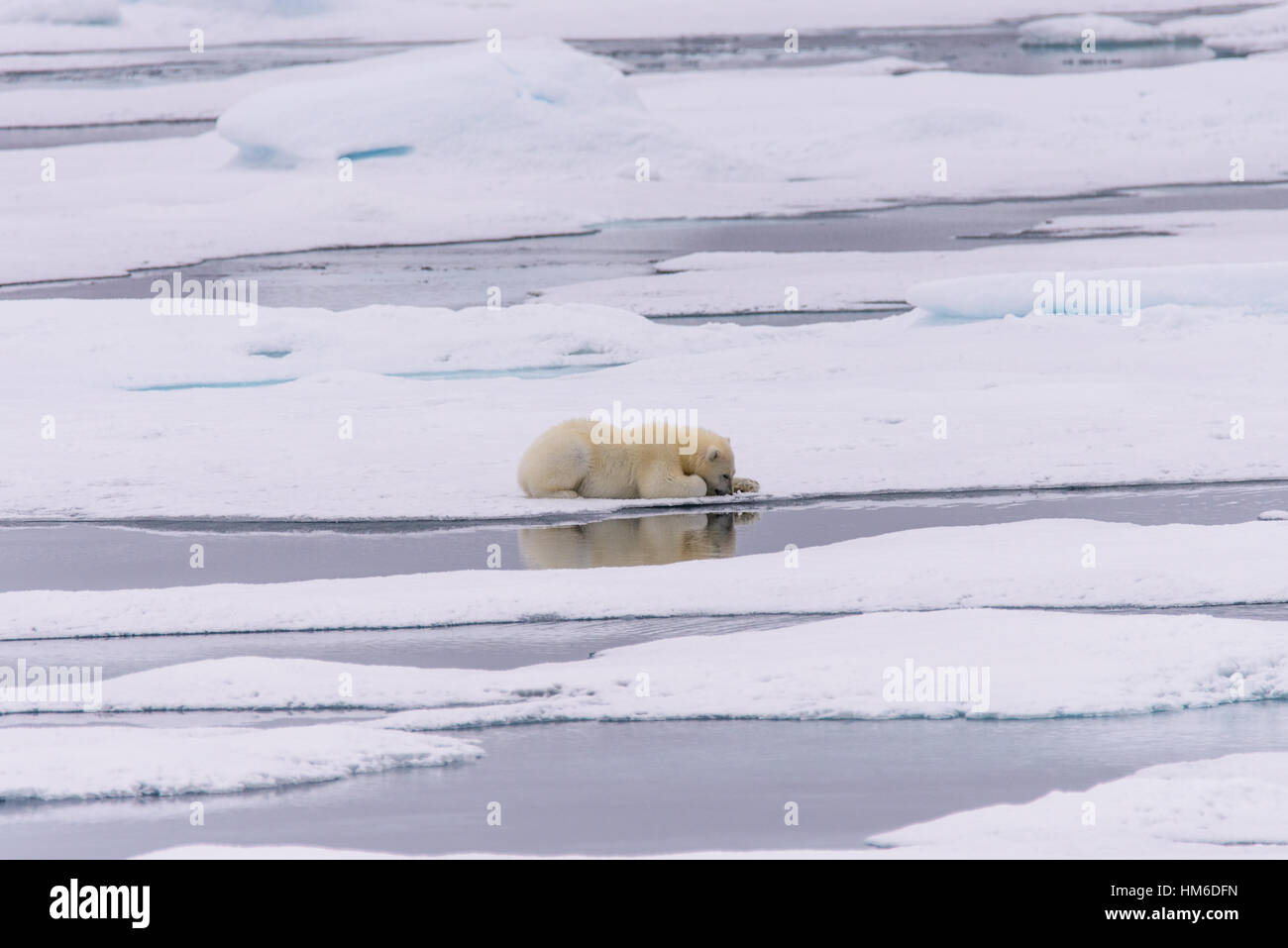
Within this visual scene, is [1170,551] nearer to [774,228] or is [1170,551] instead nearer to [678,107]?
[774,228]

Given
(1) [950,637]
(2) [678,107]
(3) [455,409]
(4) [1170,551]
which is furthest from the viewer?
(2) [678,107]

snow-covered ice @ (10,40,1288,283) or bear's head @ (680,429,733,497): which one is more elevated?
snow-covered ice @ (10,40,1288,283)

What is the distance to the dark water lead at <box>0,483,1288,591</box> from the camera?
6.96 m

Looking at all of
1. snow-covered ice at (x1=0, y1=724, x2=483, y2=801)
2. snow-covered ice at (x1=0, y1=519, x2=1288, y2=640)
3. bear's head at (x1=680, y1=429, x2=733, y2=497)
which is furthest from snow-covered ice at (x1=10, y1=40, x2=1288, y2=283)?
snow-covered ice at (x1=0, y1=724, x2=483, y2=801)

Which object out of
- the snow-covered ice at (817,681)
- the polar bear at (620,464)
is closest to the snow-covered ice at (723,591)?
the snow-covered ice at (817,681)

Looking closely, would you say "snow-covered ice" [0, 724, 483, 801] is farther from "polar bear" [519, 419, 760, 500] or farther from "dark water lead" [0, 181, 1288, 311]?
"dark water lead" [0, 181, 1288, 311]

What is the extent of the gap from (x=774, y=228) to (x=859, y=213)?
4.64 ft

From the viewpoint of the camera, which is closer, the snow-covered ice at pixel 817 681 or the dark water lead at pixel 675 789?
the dark water lead at pixel 675 789

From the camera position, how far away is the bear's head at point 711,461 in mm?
7871

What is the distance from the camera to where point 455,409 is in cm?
990

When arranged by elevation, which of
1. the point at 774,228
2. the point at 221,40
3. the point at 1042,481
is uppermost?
the point at 221,40

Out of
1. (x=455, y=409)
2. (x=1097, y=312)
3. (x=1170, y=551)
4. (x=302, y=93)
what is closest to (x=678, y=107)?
(x=302, y=93)

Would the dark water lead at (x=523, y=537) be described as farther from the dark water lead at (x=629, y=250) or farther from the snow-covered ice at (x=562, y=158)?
the snow-covered ice at (x=562, y=158)

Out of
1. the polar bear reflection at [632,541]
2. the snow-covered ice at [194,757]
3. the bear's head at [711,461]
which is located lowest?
the snow-covered ice at [194,757]
